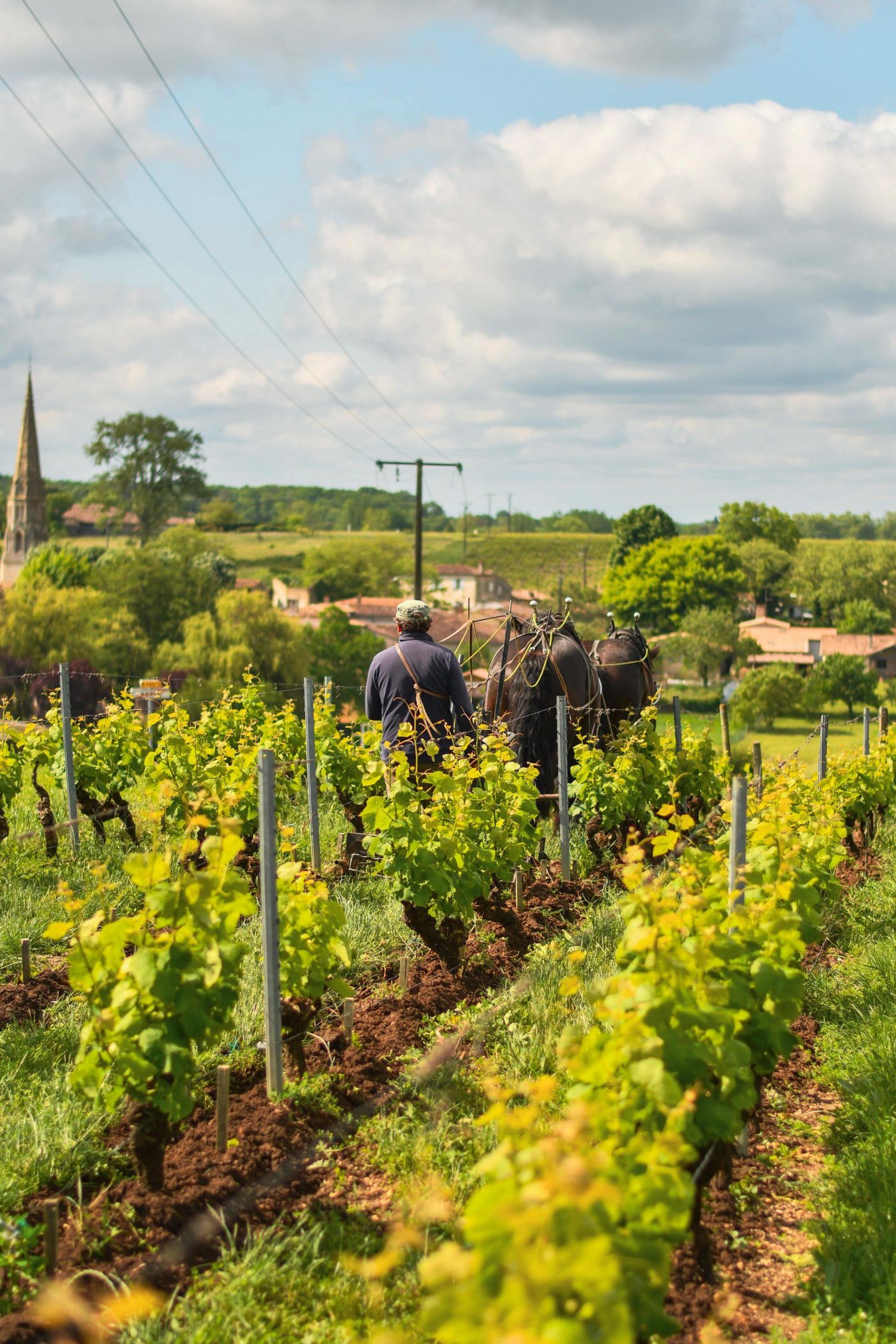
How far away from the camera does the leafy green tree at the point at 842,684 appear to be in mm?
66812

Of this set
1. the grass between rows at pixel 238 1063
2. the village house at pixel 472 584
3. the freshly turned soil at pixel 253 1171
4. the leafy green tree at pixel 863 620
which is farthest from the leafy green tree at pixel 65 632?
Answer: the village house at pixel 472 584

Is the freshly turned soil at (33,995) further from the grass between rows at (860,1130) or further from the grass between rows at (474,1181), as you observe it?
the grass between rows at (860,1130)

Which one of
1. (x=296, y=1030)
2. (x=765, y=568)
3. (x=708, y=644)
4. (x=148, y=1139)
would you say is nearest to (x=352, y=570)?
(x=765, y=568)

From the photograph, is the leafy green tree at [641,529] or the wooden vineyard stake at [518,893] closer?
the wooden vineyard stake at [518,893]

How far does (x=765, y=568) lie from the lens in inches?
3612

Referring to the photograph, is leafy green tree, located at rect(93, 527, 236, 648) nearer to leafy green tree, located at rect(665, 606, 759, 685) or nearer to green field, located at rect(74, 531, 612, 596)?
leafy green tree, located at rect(665, 606, 759, 685)

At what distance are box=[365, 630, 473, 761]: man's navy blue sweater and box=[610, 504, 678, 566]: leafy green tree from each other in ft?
278

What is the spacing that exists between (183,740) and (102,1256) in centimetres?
529

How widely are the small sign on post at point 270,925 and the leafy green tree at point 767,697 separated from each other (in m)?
58.8

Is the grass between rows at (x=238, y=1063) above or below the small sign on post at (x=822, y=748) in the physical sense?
below

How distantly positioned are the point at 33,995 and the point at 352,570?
101320 mm

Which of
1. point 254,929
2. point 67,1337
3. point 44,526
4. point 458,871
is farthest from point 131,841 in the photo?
point 44,526

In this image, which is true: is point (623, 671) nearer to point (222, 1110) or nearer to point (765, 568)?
point (222, 1110)

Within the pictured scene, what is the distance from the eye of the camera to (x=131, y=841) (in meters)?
9.54
